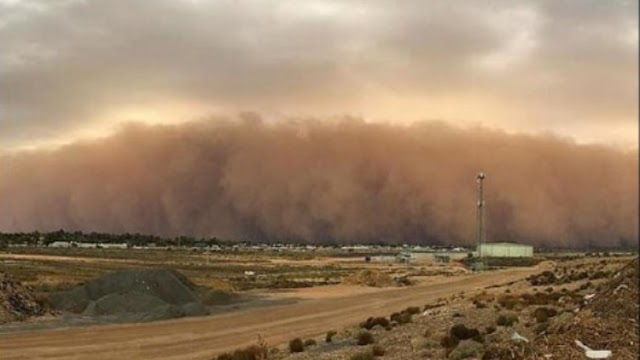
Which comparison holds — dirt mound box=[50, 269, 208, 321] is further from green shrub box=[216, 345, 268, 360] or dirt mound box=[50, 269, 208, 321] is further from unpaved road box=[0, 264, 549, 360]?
green shrub box=[216, 345, 268, 360]

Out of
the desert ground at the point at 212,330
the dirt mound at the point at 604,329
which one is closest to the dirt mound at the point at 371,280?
the desert ground at the point at 212,330

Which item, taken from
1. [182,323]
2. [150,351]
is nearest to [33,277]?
[182,323]

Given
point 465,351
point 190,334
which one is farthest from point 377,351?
point 190,334

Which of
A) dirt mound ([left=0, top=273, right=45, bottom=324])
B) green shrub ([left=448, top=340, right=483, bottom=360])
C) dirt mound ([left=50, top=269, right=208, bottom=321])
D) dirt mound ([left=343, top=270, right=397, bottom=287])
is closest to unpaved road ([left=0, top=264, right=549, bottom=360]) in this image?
dirt mound ([left=50, top=269, right=208, bottom=321])

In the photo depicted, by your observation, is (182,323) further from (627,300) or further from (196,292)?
(627,300)

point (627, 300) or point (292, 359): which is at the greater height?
point (627, 300)

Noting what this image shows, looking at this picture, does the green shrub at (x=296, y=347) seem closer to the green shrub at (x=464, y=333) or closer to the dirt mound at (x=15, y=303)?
the green shrub at (x=464, y=333)
